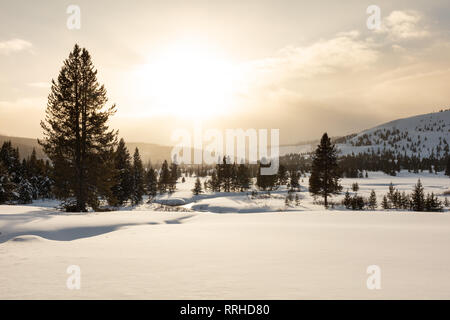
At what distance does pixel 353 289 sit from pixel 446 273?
2315mm

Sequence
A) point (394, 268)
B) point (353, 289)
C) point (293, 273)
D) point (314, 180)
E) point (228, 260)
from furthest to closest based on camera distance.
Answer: point (314, 180)
point (228, 260)
point (394, 268)
point (293, 273)
point (353, 289)

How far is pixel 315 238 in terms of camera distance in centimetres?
828

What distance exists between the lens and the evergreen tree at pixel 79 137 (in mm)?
18094

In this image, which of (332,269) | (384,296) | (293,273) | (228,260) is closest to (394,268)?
(332,269)

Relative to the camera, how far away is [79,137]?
1847 cm

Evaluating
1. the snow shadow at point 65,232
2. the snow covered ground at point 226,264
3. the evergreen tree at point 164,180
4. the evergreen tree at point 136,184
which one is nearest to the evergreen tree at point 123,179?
the evergreen tree at point 136,184

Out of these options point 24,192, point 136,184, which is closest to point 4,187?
point 24,192

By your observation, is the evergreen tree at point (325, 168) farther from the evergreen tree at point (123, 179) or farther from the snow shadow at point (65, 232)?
the snow shadow at point (65, 232)

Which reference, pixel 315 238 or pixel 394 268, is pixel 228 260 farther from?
pixel 315 238

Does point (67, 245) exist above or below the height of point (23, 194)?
above

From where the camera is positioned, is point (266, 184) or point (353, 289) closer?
point (353, 289)
